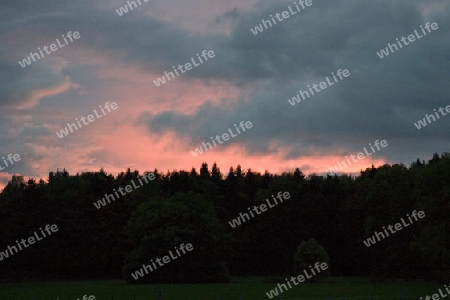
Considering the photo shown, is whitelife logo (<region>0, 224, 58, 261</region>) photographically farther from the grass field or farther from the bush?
the bush

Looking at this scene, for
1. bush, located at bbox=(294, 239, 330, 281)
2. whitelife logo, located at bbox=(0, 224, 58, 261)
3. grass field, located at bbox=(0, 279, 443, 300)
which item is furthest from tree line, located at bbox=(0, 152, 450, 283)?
grass field, located at bbox=(0, 279, 443, 300)

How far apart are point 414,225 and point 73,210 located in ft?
156

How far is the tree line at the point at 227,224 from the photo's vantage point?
265ft

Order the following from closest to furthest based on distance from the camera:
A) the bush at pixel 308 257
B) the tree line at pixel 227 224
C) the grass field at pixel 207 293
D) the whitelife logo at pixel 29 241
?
the grass field at pixel 207 293, the tree line at pixel 227 224, the bush at pixel 308 257, the whitelife logo at pixel 29 241

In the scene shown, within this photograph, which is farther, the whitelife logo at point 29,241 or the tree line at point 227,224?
the whitelife logo at point 29,241

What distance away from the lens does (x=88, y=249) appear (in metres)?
95.3

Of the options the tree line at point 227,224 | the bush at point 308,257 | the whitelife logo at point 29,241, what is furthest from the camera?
the whitelife logo at point 29,241

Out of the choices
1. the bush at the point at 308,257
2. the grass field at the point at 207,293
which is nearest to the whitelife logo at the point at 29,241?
the grass field at the point at 207,293

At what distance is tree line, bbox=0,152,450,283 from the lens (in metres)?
80.8

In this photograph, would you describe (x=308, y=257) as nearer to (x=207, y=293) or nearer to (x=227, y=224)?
(x=227, y=224)

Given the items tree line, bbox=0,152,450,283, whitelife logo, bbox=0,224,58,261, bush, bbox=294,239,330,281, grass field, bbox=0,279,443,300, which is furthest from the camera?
whitelife logo, bbox=0,224,58,261

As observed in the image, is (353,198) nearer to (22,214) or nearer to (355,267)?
(355,267)

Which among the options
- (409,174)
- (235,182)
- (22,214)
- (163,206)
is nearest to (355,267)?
(409,174)

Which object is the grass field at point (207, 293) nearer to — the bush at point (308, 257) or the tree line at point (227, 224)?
the tree line at point (227, 224)
